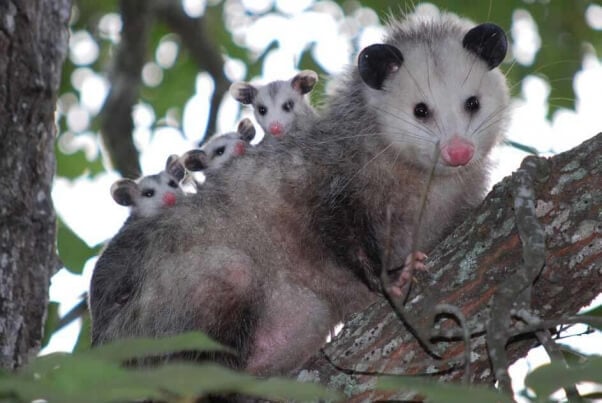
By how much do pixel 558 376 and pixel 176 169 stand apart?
2688 millimetres

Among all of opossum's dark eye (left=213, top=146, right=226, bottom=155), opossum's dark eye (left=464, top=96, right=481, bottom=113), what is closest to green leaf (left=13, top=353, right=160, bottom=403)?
opossum's dark eye (left=464, top=96, right=481, bottom=113)

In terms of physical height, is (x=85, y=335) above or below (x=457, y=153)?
below

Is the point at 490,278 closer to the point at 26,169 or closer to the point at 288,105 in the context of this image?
the point at 26,169

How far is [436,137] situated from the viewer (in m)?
2.50

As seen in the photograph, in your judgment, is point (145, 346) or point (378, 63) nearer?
point (145, 346)

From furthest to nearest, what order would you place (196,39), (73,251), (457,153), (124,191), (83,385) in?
(196,39) → (124,191) → (73,251) → (457,153) → (83,385)

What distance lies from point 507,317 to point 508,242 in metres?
0.49

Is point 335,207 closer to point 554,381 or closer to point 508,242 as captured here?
point 508,242

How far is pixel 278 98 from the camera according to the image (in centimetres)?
367

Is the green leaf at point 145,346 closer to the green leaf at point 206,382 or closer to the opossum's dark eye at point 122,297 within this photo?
the green leaf at point 206,382

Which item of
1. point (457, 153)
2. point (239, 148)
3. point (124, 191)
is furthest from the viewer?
point (124, 191)

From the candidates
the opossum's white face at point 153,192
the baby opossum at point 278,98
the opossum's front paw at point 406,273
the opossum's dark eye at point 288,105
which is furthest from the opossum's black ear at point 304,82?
the opossum's front paw at point 406,273

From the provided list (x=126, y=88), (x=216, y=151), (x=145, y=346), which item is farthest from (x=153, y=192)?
(x=145, y=346)

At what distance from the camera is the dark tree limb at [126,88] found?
12.6ft
